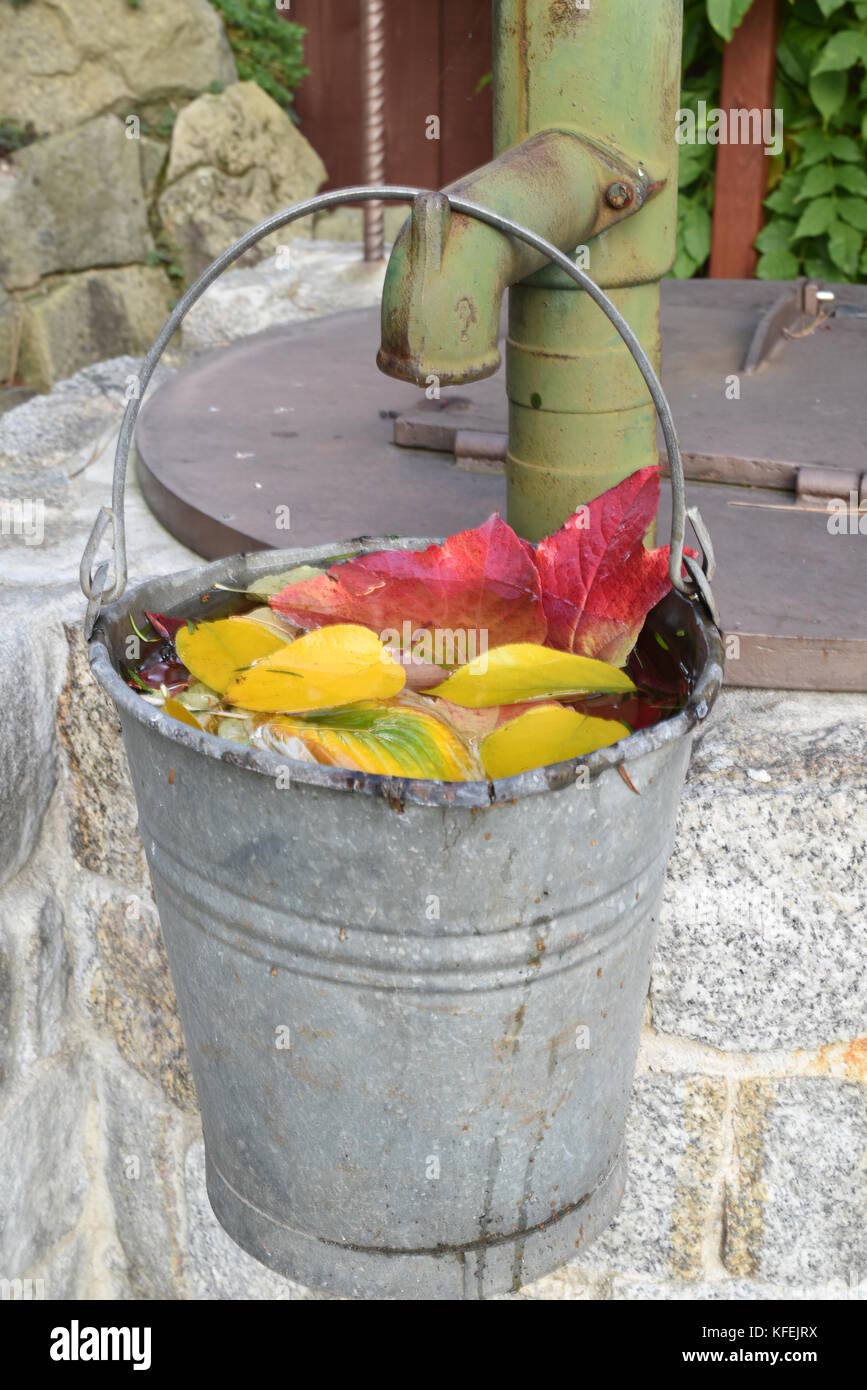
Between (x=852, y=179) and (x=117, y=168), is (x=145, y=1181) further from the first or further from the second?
(x=117, y=168)

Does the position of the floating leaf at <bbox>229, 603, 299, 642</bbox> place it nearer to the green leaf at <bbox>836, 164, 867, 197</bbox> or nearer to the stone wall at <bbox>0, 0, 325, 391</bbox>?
the green leaf at <bbox>836, 164, 867, 197</bbox>

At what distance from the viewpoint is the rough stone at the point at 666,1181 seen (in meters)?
1.40

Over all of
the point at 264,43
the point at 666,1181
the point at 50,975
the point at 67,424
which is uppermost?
the point at 264,43

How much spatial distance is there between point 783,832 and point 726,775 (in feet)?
0.25

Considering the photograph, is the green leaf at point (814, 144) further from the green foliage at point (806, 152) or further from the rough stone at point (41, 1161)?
the rough stone at point (41, 1161)

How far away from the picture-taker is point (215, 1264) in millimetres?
1658

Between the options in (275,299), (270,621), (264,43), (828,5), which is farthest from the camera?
(264,43)

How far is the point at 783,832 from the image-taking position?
1272mm

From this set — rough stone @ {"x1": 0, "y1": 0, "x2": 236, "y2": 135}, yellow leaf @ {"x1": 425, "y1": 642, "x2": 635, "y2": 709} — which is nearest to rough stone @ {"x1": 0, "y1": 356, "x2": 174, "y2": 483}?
yellow leaf @ {"x1": 425, "y1": 642, "x2": 635, "y2": 709}

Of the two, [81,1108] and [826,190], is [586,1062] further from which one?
[826,190]

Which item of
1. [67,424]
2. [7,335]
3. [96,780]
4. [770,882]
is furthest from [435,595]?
[7,335]

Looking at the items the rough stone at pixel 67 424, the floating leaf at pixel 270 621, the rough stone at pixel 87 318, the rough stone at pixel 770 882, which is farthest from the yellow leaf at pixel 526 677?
the rough stone at pixel 87 318

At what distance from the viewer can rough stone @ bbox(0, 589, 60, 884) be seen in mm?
1397

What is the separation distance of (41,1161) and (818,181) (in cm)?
280
